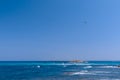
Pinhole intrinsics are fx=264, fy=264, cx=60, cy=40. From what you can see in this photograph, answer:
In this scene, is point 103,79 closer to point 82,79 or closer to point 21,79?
point 82,79

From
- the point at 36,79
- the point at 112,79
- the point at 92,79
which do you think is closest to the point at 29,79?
the point at 36,79

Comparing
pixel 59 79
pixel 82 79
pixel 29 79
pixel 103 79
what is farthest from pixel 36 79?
pixel 103 79

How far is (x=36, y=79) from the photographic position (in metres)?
62.5

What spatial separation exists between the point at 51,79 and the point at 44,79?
1.80 metres

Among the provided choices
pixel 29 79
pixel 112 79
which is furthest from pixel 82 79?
pixel 29 79

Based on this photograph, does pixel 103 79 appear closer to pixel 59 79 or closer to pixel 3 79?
pixel 59 79

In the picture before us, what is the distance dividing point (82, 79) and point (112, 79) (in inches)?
284

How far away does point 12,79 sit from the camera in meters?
62.9

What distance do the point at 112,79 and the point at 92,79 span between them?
15.9 feet

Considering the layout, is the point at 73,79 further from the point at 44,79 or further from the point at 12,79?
the point at 12,79

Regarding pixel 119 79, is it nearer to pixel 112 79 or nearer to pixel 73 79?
pixel 112 79

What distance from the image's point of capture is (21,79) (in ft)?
206

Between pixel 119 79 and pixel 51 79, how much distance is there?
A: 15.8 metres

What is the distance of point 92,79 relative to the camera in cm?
6050
